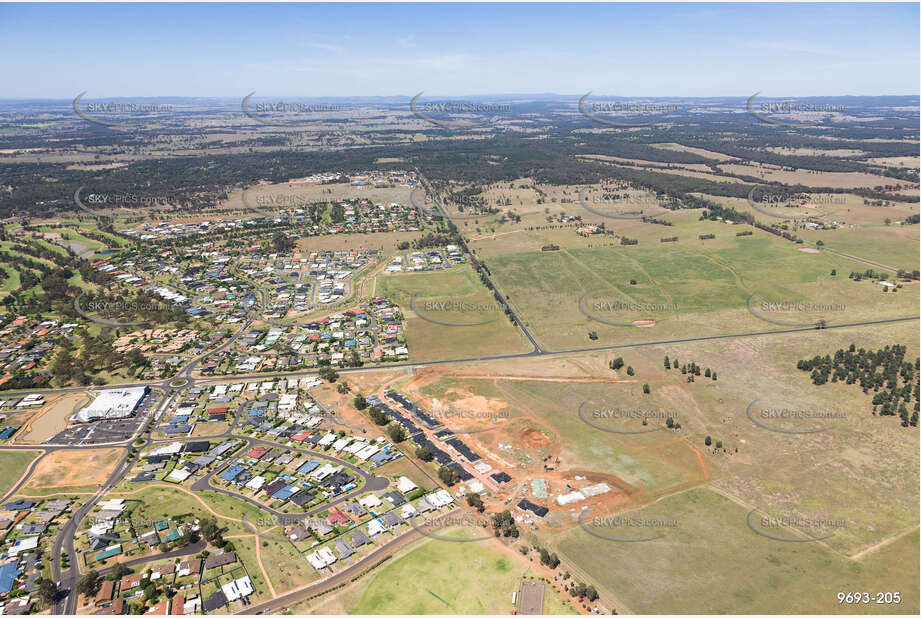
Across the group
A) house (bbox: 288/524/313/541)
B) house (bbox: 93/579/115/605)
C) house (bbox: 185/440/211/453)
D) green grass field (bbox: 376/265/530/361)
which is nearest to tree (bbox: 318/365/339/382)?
green grass field (bbox: 376/265/530/361)

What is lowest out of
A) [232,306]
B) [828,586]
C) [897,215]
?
[828,586]

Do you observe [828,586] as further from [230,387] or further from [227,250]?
[227,250]

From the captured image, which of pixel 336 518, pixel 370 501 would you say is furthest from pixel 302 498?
pixel 370 501

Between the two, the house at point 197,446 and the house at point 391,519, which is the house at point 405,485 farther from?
the house at point 197,446

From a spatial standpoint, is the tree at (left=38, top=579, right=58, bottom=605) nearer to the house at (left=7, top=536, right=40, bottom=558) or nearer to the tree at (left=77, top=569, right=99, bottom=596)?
the tree at (left=77, top=569, right=99, bottom=596)

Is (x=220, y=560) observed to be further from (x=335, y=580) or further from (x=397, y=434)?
(x=397, y=434)

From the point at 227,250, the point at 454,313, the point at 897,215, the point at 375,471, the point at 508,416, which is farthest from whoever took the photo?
the point at 897,215

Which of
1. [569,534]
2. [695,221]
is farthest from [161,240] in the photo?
[695,221]
